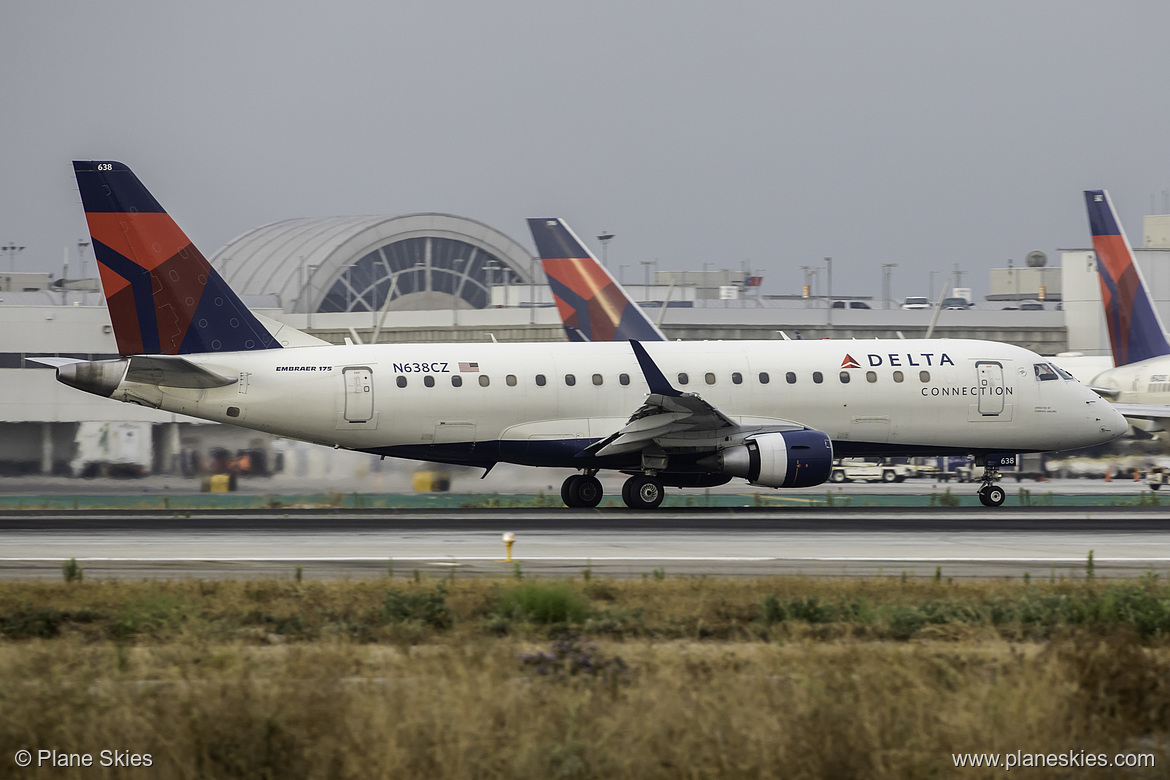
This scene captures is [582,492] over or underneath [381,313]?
underneath

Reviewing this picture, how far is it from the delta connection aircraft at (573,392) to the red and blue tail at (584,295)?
11864 millimetres

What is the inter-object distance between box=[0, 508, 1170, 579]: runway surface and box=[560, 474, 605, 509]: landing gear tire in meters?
0.98

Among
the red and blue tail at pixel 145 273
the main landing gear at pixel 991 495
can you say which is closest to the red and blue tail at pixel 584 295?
the main landing gear at pixel 991 495

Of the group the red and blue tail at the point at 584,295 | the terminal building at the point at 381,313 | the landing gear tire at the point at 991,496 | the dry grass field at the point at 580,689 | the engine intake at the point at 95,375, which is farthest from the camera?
the red and blue tail at the point at 584,295

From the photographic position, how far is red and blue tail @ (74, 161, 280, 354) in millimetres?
28797

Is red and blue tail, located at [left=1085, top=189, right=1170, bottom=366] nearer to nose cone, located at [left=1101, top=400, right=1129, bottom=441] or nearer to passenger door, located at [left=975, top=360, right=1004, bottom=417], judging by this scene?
nose cone, located at [left=1101, top=400, right=1129, bottom=441]

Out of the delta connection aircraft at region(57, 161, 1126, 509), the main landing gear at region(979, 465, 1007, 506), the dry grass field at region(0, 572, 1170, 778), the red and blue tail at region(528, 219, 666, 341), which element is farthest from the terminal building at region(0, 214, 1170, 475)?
the dry grass field at region(0, 572, 1170, 778)

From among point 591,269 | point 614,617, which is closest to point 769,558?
point 614,617

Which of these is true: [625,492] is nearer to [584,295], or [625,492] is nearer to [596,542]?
[596,542]

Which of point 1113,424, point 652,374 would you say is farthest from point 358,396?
point 1113,424

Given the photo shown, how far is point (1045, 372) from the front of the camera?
1283 inches

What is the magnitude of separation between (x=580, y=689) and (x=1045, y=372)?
1044 inches

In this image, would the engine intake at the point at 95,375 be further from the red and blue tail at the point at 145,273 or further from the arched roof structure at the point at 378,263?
the arched roof structure at the point at 378,263

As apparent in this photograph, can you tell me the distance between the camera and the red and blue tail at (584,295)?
143 feet
